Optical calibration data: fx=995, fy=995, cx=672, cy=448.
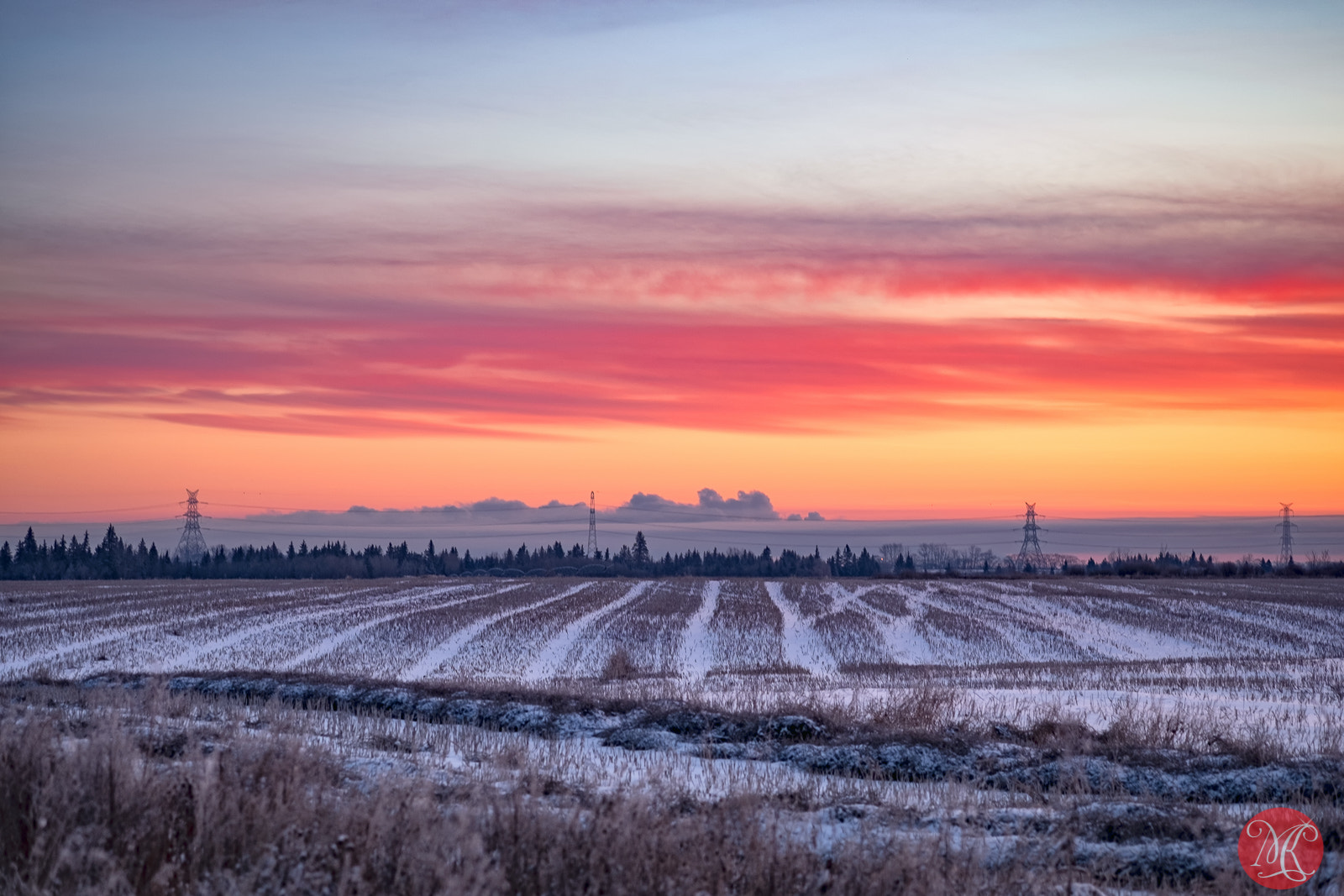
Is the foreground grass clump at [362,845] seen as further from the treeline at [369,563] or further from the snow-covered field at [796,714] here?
the treeline at [369,563]

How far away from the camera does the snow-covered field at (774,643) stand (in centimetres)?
2184

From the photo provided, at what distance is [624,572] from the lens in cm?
13950

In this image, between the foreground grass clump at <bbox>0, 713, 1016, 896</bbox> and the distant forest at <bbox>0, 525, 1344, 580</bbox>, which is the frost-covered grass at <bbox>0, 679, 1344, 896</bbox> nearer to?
the foreground grass clump at <bbox>0, 713, 1016, 896</bbox>

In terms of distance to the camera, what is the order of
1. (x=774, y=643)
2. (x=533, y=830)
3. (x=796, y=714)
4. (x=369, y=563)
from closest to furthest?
(x=533, y=830), (x=796, y=714), (x=774, y=643), (x=369, y=563)

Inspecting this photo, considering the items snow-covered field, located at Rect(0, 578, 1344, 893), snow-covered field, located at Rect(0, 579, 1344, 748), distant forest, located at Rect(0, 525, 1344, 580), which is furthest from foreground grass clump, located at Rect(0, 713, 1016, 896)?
distant forest, located at Rect(0, 525, 1344, 580)

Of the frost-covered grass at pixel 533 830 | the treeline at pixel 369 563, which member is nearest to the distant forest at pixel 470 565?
the treeline at pixel 369 563

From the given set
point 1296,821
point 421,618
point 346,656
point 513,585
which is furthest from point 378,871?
point 513,585

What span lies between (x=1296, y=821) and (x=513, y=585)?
69.6 m

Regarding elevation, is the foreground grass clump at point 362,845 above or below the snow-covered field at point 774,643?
above

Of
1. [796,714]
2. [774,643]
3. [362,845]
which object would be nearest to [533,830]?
[362,845]

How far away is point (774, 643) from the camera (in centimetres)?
3684

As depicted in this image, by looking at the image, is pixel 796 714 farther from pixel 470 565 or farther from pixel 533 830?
pixel 470 565

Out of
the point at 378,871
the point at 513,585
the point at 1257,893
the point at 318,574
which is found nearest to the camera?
the point at 378,871

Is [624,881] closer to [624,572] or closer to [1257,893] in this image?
[1257,893]
